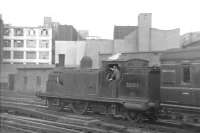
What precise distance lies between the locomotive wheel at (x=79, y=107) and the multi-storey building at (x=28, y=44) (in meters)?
50.0

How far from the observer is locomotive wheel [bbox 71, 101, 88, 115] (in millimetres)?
15747

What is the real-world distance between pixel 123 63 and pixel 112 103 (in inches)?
Answer: 79.1

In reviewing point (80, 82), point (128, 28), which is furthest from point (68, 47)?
point (80, 82)

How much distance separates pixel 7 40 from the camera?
217 feet

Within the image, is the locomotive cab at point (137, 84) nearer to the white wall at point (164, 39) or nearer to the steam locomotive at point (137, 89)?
the steam locomotive at point (137, 89)

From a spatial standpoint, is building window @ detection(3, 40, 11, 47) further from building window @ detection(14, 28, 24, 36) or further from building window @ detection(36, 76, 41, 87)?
building window @ detection(36, 76, 41, 87)

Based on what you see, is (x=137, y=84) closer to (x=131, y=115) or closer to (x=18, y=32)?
(x=131, y=115)

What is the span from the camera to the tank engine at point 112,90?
12.9 m

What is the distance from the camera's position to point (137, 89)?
13180 mm

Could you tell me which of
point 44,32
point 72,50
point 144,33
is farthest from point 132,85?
point 44,32

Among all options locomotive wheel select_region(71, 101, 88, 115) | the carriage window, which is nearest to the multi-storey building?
locomotive wheel select_region(71, 101, 88, 115)

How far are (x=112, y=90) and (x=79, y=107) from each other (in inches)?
115

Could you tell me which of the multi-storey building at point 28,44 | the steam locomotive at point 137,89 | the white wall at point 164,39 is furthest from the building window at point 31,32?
the steam locomotive at point 137,89

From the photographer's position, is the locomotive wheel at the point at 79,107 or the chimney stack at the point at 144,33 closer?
the locomotive wheel at the point at 79,107
